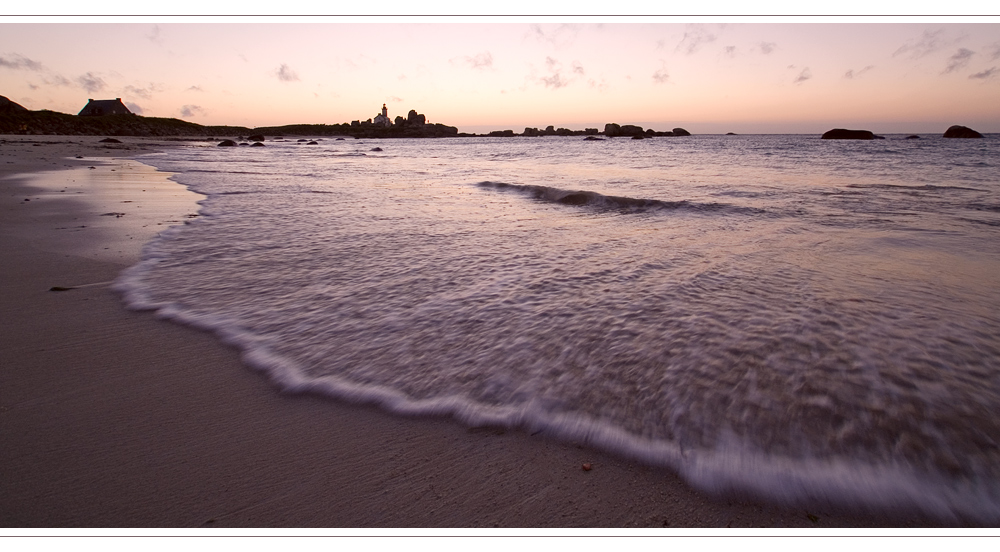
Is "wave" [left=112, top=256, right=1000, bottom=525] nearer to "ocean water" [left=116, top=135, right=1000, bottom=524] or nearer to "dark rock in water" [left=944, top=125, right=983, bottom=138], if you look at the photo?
"ocean water" [left=116, top=135, right=1000, bottom=524]

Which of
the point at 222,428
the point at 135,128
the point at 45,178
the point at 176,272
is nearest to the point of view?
the point at 222,428

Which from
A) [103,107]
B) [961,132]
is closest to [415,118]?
[103,107]

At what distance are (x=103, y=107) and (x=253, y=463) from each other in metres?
101

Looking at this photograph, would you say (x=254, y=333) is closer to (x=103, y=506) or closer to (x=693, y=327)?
(x=103, y=506)

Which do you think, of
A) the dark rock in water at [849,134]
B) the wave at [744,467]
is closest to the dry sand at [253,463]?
the wave at [744,467]

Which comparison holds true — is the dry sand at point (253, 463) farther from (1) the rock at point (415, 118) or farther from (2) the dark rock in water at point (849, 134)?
(1) the rock at point (415, 118)

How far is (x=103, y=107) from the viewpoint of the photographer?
75.7 metres

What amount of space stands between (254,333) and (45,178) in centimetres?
1264

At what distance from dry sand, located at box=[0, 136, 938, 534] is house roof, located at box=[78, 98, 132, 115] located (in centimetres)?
9718

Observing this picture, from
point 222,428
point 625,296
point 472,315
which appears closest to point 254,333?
point 222,428

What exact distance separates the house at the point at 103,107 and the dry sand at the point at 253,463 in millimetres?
97177

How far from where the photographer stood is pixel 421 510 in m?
1.67

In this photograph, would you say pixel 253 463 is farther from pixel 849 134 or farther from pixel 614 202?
pixel 849 134

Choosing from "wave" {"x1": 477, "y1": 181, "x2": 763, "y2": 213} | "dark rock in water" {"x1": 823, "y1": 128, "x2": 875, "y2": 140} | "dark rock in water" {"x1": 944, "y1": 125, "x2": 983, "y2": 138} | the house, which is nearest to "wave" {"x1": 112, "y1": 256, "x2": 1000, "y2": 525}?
"wave" {"x1": 477, "y1": 181, "x2": 763, "y2": 213}
